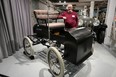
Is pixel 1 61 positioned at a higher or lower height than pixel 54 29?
lower

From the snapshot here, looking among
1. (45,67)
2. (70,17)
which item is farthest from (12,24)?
(70,17)

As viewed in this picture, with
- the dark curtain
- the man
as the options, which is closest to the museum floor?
the dark curtain

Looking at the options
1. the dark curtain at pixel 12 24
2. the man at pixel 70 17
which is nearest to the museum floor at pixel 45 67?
the dark curtain at pixel 12 24

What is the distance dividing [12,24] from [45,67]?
1707 mm

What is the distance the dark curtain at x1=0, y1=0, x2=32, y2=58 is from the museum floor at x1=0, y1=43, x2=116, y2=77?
38cm

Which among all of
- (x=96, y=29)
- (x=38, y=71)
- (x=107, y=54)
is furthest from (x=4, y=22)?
(x=96, y=29)

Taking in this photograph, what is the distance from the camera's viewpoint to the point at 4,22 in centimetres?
271

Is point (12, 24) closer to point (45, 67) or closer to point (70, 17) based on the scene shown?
point (45, 67)

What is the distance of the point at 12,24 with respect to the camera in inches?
121

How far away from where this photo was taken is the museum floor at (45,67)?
217 cm

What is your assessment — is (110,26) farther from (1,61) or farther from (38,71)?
(1,61)

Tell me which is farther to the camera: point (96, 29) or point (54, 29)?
point (96, 29)

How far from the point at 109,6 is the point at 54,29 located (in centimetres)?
248

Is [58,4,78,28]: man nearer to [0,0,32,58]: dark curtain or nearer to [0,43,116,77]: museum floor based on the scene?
[0,43,116,77]: museum floor
